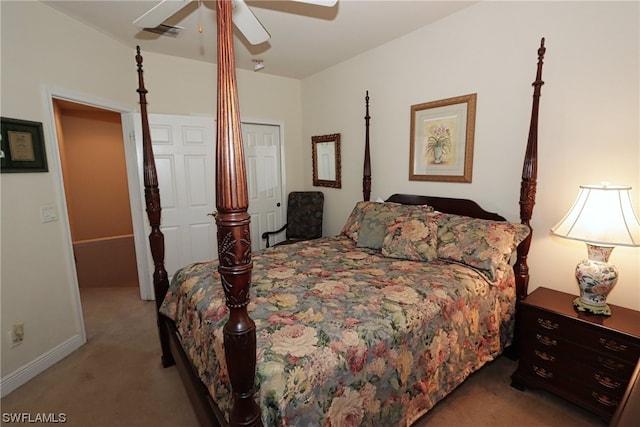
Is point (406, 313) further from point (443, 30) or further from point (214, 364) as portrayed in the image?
point (443, 30)

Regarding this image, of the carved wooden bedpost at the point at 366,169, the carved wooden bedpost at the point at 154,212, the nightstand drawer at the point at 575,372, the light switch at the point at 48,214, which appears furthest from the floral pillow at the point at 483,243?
the light switch at the point at 48,214

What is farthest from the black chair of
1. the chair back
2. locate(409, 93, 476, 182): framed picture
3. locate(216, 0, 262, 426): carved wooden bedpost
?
locate(216, 0, 262, 426): carved wooden bedpost

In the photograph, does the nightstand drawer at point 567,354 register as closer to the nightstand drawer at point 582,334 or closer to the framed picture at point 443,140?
the nightstand drawer at point 582,334

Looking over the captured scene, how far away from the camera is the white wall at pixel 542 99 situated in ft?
6.03

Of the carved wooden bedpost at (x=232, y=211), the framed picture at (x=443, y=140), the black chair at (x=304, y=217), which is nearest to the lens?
the carved wooden bedpost at (x=232, y=211)

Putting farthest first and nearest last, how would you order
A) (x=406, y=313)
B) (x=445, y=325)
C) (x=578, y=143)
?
(x=578, y=143)
(x=445, y=325)
(x=406, y=313)

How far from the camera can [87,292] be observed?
3.69 metres

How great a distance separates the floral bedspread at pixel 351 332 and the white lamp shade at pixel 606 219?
58 cm

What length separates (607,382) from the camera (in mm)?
1651

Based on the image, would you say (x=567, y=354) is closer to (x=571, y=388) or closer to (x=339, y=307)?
(x=571, y=388)

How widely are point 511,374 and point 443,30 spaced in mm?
2744

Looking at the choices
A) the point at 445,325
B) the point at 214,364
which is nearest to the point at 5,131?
the point at 214,364

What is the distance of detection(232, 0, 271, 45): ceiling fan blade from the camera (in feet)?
5.63

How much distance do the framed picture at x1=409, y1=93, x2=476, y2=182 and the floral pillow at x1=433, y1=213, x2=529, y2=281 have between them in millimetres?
566
